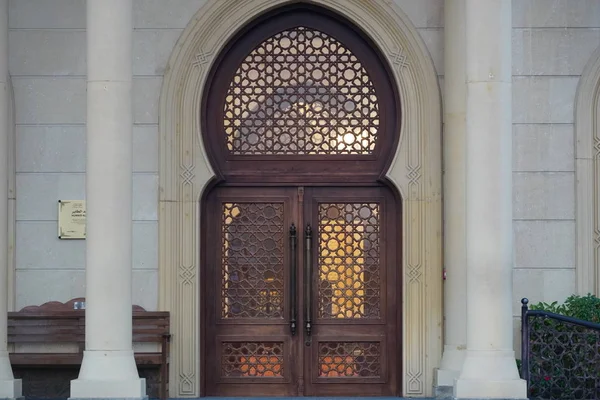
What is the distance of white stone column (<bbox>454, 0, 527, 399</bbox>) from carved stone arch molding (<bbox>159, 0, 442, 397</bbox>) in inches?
73.6

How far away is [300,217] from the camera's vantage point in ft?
55.6

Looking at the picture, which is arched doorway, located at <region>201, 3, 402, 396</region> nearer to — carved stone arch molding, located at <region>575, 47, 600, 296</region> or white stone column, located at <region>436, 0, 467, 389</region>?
white stone column, located at <region>436, 0, 467, 389</region>

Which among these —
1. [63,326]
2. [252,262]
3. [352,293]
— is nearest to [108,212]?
[63,326]

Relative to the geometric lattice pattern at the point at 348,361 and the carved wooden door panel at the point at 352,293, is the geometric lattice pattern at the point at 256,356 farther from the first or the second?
the geometric lattice pattern at the point at 348,361

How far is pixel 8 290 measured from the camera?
54.0 feet


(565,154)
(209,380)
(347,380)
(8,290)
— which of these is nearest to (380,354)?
(347,380)

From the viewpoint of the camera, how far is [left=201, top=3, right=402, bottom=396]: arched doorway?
55.4 ft

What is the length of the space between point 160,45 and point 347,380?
487cm

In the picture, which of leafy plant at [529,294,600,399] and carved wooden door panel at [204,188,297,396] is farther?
carved wooden door panel at [204,188,297,396]

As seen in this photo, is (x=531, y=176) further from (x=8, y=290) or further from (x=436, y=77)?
(x=8, y=290)

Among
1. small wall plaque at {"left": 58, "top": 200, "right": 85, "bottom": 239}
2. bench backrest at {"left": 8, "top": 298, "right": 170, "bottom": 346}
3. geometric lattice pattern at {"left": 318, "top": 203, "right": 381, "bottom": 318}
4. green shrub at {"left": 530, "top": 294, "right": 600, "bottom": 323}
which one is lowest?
bench backrest at {"left": 8, "top": 298, "right": 170, "bottom": 346}

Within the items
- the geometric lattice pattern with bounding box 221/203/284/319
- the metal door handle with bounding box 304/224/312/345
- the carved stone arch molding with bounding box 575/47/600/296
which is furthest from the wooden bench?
the carved stone arch molding with bounding box 575/47/600/296

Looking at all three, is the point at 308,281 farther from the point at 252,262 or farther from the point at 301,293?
the point at 252,262

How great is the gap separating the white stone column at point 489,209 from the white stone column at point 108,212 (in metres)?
3.76
